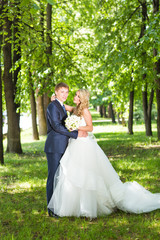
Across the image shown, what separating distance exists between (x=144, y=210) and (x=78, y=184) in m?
1.27

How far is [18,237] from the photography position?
4.25 m

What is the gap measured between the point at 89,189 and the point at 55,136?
3.63 feet

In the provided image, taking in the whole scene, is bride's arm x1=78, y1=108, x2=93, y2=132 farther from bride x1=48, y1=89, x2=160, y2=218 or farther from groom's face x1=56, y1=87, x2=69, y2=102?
groom's face x1=56, y1=87, x2=69, y2=102

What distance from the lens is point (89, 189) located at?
16.1ft

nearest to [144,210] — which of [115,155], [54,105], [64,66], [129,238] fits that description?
[129,238]

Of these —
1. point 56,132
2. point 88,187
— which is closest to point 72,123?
point 56,132

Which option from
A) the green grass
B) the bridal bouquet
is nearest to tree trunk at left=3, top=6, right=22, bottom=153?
the green grass

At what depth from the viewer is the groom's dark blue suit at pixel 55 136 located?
5032mm

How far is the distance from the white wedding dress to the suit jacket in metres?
0.17

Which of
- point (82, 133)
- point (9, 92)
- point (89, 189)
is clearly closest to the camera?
point (89, 189)

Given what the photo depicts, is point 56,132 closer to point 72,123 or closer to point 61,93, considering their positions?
point 72,123

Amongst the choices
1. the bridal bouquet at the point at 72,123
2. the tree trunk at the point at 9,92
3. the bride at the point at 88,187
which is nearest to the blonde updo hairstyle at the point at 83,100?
the bride at the point at 88,187

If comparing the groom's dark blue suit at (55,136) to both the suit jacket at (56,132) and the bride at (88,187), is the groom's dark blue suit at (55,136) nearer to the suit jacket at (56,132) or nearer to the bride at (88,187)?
the suit jacket at (56,132)

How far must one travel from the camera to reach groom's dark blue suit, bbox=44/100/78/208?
503cm
